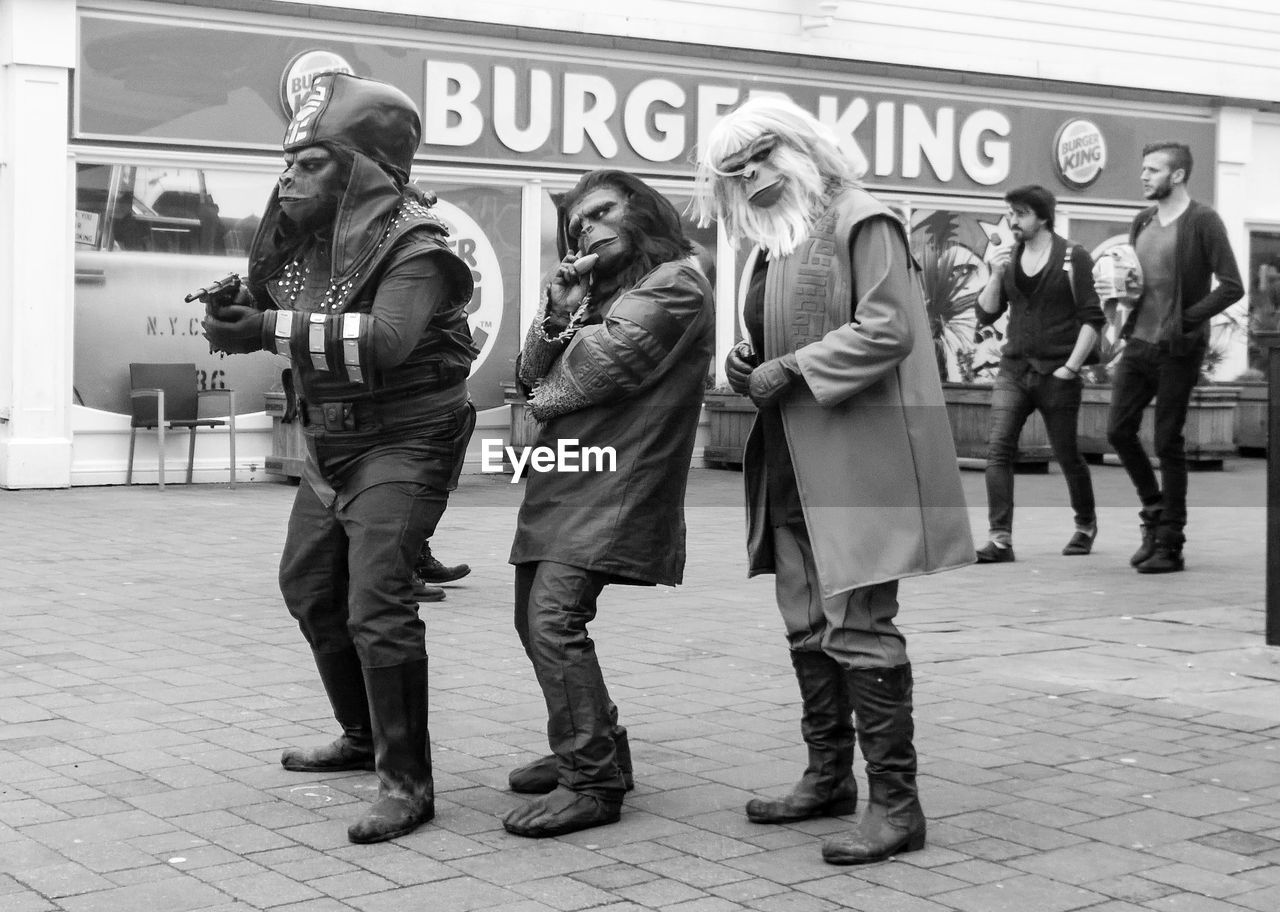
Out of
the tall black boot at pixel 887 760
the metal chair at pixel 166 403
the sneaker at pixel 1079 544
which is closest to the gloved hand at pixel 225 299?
the tall black boot at pixel 887 760

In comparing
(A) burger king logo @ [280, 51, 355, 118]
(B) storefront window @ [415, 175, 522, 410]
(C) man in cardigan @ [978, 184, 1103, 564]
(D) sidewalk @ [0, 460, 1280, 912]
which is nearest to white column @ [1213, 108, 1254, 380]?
(B) storefront window @ [415, 175, 522, 410]

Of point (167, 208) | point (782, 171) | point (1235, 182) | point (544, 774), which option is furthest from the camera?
point (1235, 182)

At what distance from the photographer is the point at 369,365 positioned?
4.44 m

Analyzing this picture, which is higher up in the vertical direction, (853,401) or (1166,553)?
(853,401)

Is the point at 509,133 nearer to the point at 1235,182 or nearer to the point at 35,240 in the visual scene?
the point at 35,240

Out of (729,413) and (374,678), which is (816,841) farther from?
(729,413)

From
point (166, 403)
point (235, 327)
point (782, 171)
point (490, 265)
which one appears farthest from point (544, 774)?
point (490, 265)

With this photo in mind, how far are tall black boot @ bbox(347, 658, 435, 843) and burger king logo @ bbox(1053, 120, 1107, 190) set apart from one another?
1534 cm

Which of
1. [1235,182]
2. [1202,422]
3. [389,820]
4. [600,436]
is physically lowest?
[389,820]

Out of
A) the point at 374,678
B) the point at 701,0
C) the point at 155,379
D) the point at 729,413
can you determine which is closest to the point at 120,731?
the point at 374,678

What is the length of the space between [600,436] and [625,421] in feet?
0.24

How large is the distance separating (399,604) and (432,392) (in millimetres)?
553

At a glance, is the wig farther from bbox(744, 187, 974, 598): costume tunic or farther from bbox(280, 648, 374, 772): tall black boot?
bbox(280, 648, 374, 772): tall black boot

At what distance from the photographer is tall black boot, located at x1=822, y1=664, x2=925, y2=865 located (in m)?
4.21
